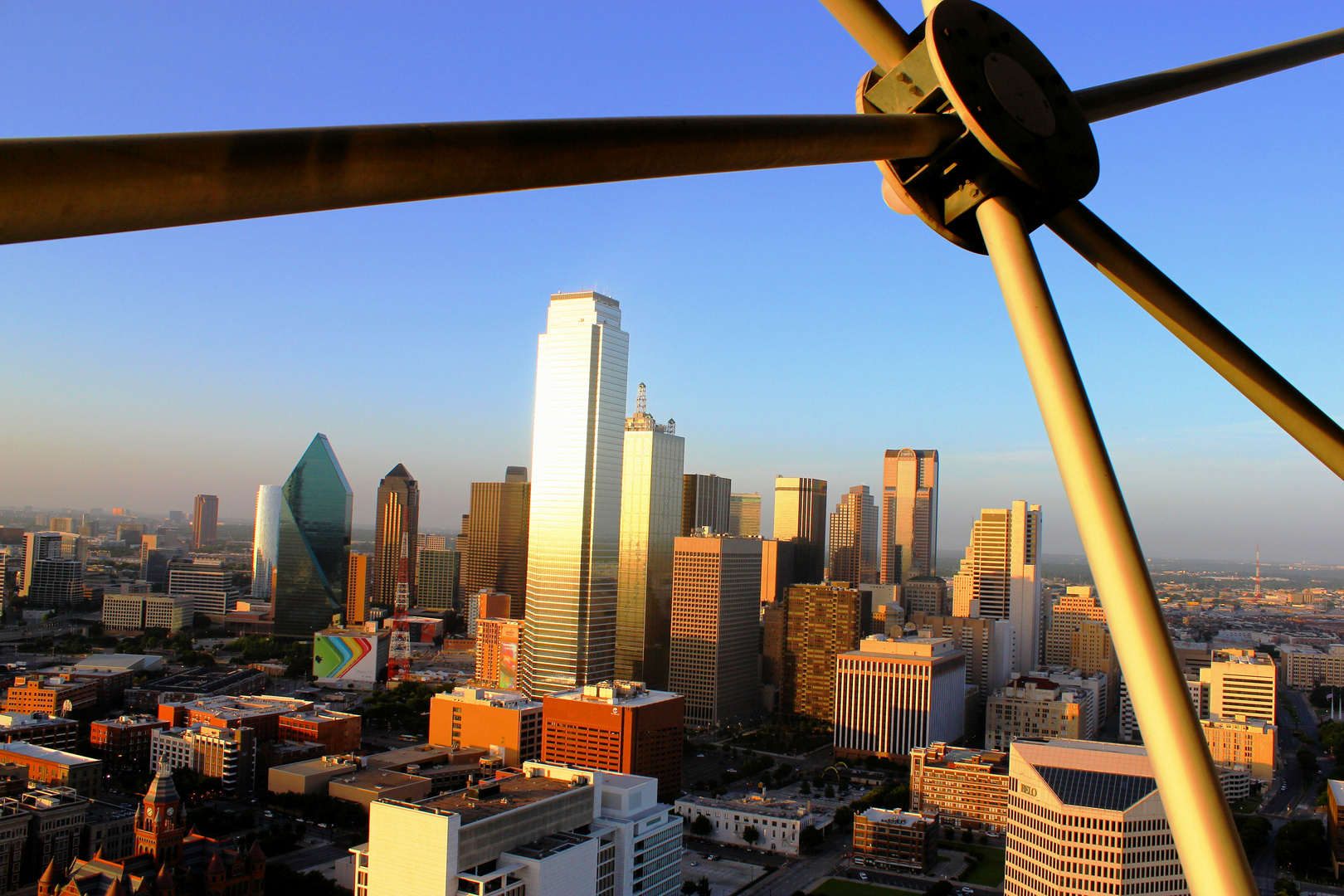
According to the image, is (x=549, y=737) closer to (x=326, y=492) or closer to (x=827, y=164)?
(x=827, y=164)

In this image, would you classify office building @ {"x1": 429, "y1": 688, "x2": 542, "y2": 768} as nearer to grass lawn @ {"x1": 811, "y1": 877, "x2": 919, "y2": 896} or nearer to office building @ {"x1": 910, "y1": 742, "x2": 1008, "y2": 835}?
grass lawn @ {"x1": 811, "y1": 877, "x2": 919, "y2": 896}

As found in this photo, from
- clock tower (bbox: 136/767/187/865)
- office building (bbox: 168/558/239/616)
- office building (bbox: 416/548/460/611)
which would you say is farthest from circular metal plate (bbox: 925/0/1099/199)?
office building (bbox: 416/548/460/611)

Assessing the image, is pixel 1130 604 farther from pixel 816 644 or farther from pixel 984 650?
pixel 984 650

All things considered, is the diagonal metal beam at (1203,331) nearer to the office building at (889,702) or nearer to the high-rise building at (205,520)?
the office building at (889,702)

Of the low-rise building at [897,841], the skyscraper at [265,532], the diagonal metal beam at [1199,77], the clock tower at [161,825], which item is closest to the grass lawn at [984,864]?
the low-rise building at [897,841]

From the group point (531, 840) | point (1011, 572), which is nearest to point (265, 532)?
point (1011, 572)

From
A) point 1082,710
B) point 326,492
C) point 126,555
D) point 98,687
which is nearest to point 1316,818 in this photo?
point 1082,710
